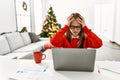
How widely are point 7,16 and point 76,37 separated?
11.7 feet

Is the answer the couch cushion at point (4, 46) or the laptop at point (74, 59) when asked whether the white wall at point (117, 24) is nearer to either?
the couch cushion at point (4, 46)

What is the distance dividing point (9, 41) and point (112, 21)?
15.7ft

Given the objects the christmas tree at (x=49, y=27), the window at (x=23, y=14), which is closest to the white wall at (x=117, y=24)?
the christmas tree at (x=49, y=27)

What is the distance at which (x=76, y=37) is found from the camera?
177 cm

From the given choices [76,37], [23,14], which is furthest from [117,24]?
[76,37]

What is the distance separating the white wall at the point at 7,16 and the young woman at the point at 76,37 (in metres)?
Answer: 3.02

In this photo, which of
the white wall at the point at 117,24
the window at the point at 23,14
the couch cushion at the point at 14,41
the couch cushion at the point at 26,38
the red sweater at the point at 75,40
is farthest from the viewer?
the white wall at the point at 117,24

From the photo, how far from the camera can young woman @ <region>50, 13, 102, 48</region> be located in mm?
1629

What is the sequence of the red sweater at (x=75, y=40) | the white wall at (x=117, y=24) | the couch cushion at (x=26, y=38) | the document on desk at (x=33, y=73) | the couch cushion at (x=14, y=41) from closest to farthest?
the document on desk at (x=33, y=73) → the red sweater at (x=75, y=40) → the couch cushion at (x=14, y=41) → the couch cushion at (x=26, y=38) → the white wall at (x=117, y=24)

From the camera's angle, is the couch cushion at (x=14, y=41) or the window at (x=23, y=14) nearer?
the couch cushion at (x=14, y=41)

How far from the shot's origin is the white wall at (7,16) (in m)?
4.45

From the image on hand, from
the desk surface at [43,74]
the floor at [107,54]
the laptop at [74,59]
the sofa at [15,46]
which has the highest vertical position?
the laptop at [74,59]

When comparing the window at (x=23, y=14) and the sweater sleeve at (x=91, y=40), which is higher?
the window at (x=23, y=14)

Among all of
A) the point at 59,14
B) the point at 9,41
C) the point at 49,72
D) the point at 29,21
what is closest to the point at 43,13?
the point at 59,14
